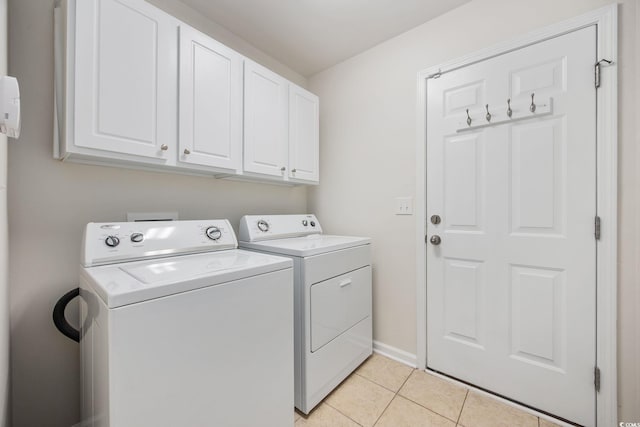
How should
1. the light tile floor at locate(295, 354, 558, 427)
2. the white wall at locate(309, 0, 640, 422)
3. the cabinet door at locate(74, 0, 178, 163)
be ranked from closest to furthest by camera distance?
the cabinet door at locate(74, 0, 178, 163) → the white wall at locate(309, 0, 640, 422) → the light tile floor at locate(295, 354, 558, 427)

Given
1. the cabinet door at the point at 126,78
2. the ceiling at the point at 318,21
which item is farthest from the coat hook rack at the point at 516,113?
the cabinet door at the point at 126,78

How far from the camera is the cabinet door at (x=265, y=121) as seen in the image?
171 centimetres

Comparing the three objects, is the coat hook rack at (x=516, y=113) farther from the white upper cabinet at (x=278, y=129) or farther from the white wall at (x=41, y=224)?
the white wall at (x=41, y=224)

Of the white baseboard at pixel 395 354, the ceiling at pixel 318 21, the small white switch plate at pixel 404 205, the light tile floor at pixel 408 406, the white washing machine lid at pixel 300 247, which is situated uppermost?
the ceiling at pixel 318 21

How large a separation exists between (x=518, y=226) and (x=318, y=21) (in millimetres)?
→ 1859

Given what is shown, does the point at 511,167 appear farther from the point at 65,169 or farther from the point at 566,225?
the point at 65,169

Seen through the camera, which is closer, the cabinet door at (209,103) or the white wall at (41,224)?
the white wall at (41,224)

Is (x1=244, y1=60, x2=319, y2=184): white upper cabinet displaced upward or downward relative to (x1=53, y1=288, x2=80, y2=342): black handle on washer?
upward

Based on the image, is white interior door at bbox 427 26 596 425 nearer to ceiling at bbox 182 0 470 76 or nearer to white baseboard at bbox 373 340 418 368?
white baseboard at bbox 373 340 418 368

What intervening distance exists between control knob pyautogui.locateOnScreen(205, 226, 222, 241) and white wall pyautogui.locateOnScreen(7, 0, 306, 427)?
0.46 m

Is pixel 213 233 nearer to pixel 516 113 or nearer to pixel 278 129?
pixel 278 129

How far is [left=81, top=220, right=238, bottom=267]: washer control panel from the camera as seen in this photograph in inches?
44.9

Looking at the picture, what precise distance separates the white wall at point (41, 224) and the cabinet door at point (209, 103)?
1.56ft

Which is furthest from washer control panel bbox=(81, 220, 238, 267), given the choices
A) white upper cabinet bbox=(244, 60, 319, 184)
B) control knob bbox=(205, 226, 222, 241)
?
white upper cabinet bbox=(244, 60, 319, 184)
